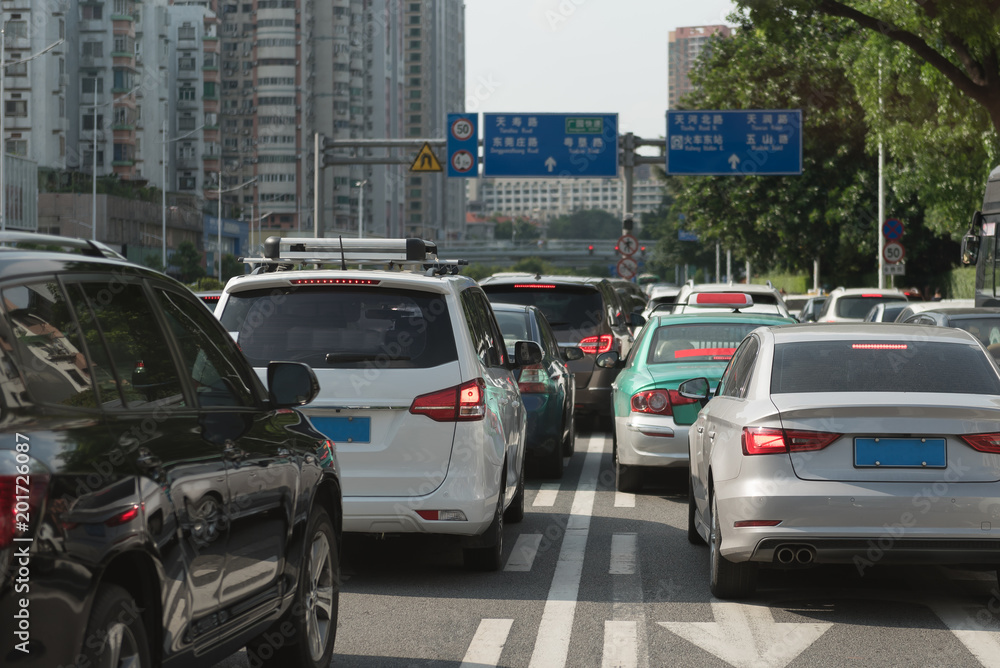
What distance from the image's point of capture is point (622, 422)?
11102 mm

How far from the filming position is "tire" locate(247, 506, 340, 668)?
5.20 metres

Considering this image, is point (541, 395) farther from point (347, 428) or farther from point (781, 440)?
point (781, 440)

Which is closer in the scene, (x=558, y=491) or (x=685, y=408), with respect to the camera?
(x=685, y=408)

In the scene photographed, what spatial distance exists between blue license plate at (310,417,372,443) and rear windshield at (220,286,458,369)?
285 mm

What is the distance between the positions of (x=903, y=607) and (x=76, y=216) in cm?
9303

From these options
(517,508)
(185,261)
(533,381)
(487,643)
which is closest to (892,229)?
(533,381)

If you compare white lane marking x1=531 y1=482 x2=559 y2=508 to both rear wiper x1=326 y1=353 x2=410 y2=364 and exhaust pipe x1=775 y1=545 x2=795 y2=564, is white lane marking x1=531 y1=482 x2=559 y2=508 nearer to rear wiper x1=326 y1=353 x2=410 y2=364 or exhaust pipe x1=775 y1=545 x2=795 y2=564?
rear wiper x1=326 y1=353 x2=410 y2=364

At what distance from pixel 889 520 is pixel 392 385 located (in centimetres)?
251

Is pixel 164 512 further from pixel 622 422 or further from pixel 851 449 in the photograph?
pixel 622 422

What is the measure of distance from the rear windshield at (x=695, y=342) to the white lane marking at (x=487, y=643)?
532cm

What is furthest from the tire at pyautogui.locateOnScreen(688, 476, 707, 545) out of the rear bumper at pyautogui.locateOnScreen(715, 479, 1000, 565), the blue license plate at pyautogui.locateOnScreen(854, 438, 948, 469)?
the blue license plate at pyautogui.locateOnScreen(854, 438, 948, 469)

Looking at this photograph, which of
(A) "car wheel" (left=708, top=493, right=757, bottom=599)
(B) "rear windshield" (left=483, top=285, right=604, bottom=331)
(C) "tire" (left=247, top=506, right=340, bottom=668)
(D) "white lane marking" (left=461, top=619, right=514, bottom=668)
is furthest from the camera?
(B) "rear windshield" (left=483, top=285, right=604, bottom=331)

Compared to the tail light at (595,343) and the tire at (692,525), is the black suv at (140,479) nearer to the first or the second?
the tire at (692,525)

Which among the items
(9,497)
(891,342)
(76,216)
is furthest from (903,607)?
(76,216)
